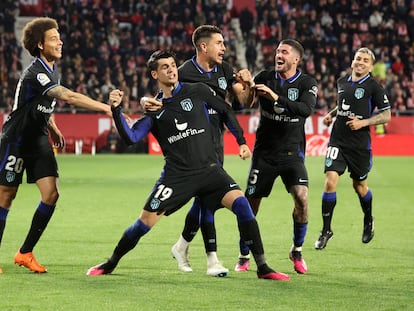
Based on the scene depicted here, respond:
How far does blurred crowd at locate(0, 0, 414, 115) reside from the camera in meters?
33.0

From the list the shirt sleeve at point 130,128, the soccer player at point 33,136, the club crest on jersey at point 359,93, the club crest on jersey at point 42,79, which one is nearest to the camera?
the shirt sleeve at point 130,128

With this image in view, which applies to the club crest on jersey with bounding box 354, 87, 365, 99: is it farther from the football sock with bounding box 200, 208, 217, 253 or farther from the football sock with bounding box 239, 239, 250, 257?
the football sock with bounding box 200, 208, 217, 253

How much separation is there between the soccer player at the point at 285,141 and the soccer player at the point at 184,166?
3.08 ft

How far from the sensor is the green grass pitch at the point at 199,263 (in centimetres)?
725

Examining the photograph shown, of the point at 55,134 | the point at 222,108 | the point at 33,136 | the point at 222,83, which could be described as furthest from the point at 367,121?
the point at 33,136

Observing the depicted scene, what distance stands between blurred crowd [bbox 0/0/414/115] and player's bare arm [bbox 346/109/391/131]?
67.5 ft

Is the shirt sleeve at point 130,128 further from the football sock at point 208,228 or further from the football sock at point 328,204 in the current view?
the football sock at point 328,204

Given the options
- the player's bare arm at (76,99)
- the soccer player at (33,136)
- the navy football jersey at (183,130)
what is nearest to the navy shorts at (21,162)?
the soccer player at (33,136)

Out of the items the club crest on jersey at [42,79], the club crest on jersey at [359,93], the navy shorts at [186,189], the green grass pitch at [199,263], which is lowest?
the green grass pitch at [199,263]

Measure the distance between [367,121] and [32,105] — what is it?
4226 millimetres

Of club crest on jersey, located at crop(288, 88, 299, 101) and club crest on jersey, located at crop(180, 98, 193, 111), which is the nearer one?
club crest on jersey, located at crop(180, 98, 193, 111)

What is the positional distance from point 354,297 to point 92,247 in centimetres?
389

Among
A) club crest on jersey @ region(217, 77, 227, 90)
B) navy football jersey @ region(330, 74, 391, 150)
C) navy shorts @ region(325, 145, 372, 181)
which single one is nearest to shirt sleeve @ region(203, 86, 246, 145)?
club crest on jersey @ region(217, 77, 227, 90)

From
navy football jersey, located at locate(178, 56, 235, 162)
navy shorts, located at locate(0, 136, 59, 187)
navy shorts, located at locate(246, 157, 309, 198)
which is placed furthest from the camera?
navy shorts, located at locate(246, 157, 309, 198)
